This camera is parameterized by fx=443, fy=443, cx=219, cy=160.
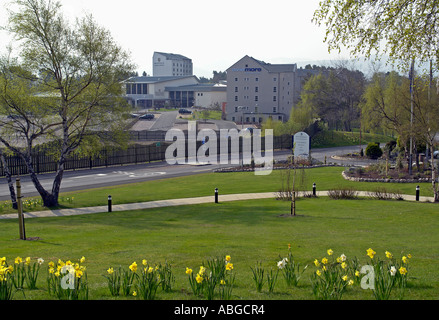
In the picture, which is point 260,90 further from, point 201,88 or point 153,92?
point 153,92

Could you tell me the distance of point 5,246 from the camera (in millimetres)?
12383

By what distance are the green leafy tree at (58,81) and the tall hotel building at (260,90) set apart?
65.3 meters

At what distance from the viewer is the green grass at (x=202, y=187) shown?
24.8 meters

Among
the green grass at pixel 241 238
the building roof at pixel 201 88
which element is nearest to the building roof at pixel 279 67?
the building roof at pixel 201 88

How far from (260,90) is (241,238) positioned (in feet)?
258

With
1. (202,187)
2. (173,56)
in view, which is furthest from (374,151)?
(173,56)

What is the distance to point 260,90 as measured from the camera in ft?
294

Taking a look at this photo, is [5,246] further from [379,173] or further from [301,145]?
[301,145]

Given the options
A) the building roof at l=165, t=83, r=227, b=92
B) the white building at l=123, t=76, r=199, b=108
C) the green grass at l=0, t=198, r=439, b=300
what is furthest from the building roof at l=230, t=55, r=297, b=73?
the green grass at l=0, t=198, r=439, b=300

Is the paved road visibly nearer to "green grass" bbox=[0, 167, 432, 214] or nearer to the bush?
"green grass" bbox=[0, 167, 432, 214]

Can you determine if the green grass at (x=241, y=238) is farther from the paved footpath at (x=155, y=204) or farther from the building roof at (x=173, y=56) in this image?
the building roof at (x=173, y=56)

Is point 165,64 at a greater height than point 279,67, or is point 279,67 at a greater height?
point 165,64
